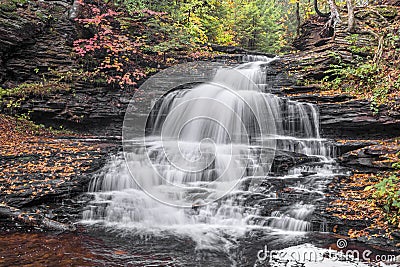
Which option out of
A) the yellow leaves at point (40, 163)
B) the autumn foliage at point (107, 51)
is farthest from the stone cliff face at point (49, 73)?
the yellow leaves at point (40, 163)

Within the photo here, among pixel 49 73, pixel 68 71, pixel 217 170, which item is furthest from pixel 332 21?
pixel 49 73

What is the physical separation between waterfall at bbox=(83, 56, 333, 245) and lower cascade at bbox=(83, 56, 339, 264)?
2cm

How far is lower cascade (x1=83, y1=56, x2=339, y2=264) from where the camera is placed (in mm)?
5617

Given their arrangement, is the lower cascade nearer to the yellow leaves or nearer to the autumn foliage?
the yellow leaves

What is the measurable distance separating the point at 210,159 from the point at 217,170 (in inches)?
21.6

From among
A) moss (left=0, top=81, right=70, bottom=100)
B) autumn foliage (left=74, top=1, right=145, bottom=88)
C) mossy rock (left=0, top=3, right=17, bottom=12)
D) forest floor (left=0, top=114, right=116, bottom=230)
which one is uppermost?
mossy rock (left=0, top=3, right=17, bottom=12)

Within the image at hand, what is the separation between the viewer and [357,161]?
22.9 ft

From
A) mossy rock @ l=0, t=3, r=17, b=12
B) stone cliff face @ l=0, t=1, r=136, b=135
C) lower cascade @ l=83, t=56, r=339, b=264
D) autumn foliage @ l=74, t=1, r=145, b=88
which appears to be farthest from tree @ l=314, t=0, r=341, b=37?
mossy rock @ l=0, t=3, r=17, b=12

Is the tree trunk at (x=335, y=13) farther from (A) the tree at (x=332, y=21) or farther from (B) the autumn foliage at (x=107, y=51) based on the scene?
(B) the autumn foliage at (x=107, y=51)

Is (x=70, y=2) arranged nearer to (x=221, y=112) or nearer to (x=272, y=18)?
(x=221, y=112)

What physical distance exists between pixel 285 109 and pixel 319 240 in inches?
202

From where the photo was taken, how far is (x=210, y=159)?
766 centimetres

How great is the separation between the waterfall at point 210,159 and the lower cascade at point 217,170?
0.8 inches

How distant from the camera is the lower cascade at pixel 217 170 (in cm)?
562
